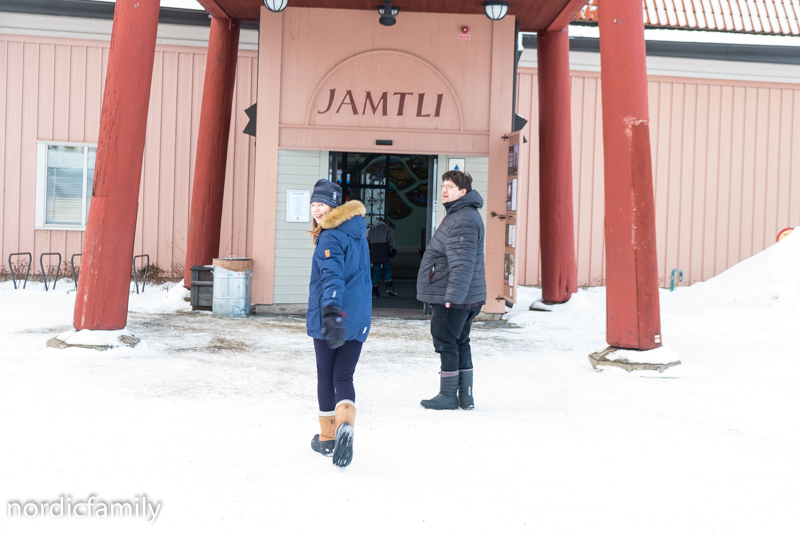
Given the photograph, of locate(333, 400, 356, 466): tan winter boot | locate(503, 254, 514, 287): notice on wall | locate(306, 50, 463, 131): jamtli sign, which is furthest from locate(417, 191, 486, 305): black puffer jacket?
locate(306, 50, 463, 131): jamtli sign

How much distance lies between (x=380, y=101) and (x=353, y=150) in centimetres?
82

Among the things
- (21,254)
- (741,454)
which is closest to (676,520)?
(741,454)

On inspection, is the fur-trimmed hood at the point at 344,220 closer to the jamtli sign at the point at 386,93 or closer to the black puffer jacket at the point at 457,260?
the black puffer jacket at the point at 457,260

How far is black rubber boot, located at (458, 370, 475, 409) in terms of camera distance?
554 centimetres

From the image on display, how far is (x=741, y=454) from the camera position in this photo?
457 centimetres

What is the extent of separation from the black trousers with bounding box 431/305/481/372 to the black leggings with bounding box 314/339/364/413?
1.22 meters

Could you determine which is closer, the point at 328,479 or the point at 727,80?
the point at 328,479

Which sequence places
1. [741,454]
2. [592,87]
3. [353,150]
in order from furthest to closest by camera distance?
[592,87]
[353,150]
[741,454]

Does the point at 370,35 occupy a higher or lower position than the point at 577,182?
higher

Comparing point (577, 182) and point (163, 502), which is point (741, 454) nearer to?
point (163, 502)

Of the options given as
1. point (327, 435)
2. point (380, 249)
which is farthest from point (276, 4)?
point (327, 435)

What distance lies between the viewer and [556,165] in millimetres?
11750

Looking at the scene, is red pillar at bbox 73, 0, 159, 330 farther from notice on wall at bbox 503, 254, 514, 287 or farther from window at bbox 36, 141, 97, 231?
window at bbox 36, 141, 97, 231

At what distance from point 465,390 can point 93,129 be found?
1091 cm
